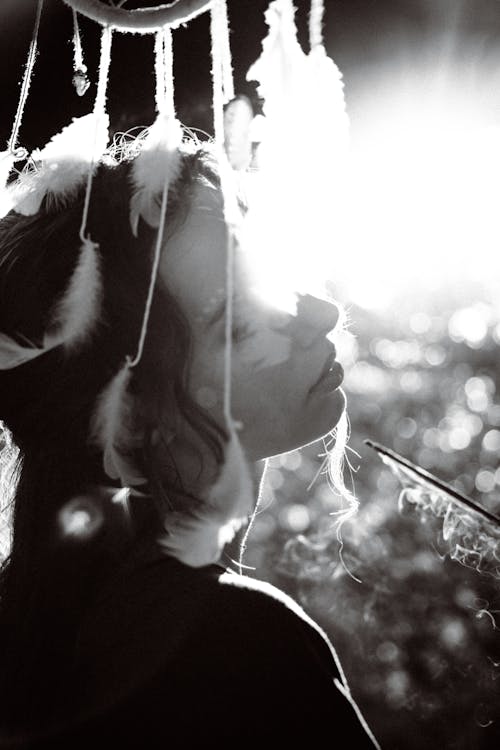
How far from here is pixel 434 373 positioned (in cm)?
1026

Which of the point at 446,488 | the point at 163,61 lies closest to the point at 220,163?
the point at 163,61

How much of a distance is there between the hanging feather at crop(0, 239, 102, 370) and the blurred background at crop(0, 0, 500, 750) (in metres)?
0.55

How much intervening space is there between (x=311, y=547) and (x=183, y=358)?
546 cm

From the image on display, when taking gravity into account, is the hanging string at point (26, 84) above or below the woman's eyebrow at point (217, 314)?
above

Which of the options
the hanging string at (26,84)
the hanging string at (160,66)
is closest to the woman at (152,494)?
the hanging string at (26,84)

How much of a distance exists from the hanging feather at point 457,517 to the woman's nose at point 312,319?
0.30 metres

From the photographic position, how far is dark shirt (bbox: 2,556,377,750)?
2.97 ft

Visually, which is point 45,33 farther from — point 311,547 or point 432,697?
point 432,697

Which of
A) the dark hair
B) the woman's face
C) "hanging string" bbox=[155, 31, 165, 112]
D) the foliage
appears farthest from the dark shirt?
the foliage

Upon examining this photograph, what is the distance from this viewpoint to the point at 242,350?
1.29 metres

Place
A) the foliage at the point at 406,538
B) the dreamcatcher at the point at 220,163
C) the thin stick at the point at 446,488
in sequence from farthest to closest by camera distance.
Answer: the foliage at the point at 406,538 → the thin stick at the point at 446,488 → the dreamcatcher at the point at 220,163

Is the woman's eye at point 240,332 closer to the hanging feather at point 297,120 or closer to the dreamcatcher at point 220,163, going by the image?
the dreamcatcher at point 220,163

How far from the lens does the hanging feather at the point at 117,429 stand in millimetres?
1204

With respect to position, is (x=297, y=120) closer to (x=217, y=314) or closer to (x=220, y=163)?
(x=220, y=163)
